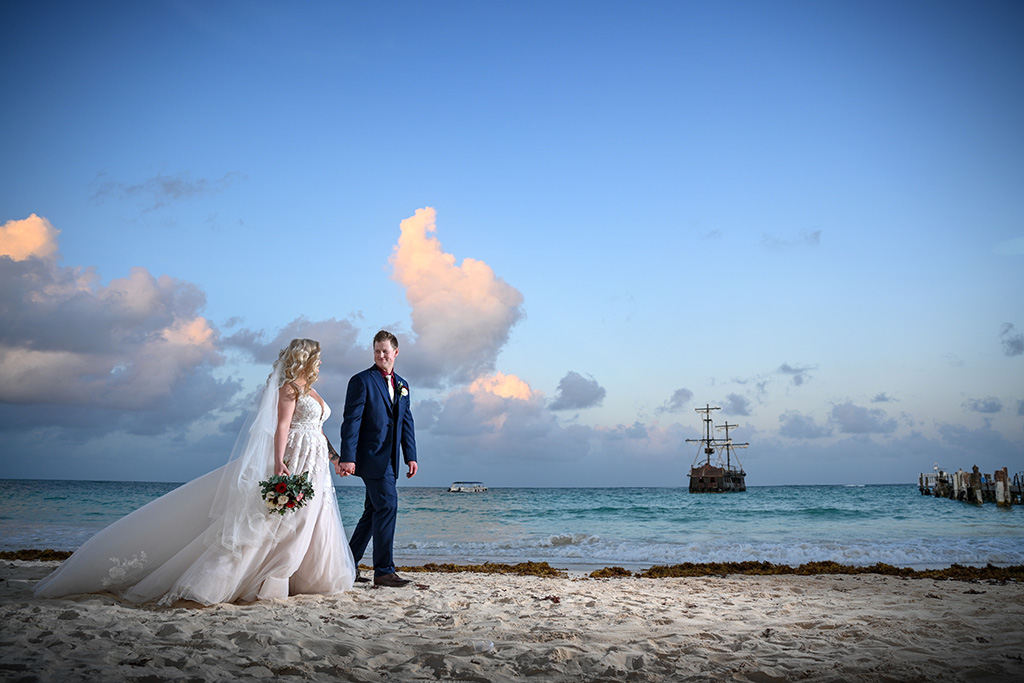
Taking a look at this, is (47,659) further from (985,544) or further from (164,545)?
(985,544)

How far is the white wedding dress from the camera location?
4660 mm

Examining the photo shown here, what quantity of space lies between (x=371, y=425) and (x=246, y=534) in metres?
1.57

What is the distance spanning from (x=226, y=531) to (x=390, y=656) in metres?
2.09

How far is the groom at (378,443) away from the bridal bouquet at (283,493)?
74cm

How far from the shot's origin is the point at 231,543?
15.5 ft

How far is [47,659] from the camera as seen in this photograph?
3.08m

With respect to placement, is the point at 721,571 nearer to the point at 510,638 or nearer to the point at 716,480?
the point at 510,638

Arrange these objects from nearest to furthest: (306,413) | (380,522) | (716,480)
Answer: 1. (306,413)
2. (380,522)
3. (716,480)

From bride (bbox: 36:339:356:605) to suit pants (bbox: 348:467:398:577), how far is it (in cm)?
43

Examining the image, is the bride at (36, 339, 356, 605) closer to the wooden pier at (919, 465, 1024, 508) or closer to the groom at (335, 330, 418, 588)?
the groom at (335, 330, 418, 588)

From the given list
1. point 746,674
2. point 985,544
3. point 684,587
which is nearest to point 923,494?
point 985,544

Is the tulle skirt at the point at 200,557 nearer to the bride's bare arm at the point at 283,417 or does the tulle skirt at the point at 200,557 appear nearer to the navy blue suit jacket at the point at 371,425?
the bride's bare arm at the point at 283,417

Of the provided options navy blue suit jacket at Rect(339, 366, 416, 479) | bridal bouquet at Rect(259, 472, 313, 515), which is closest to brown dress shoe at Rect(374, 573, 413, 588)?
navy blue suit jacket at Rect(339, 366, 416, 479)

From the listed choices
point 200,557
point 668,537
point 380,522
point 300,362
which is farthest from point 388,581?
point 668,537
